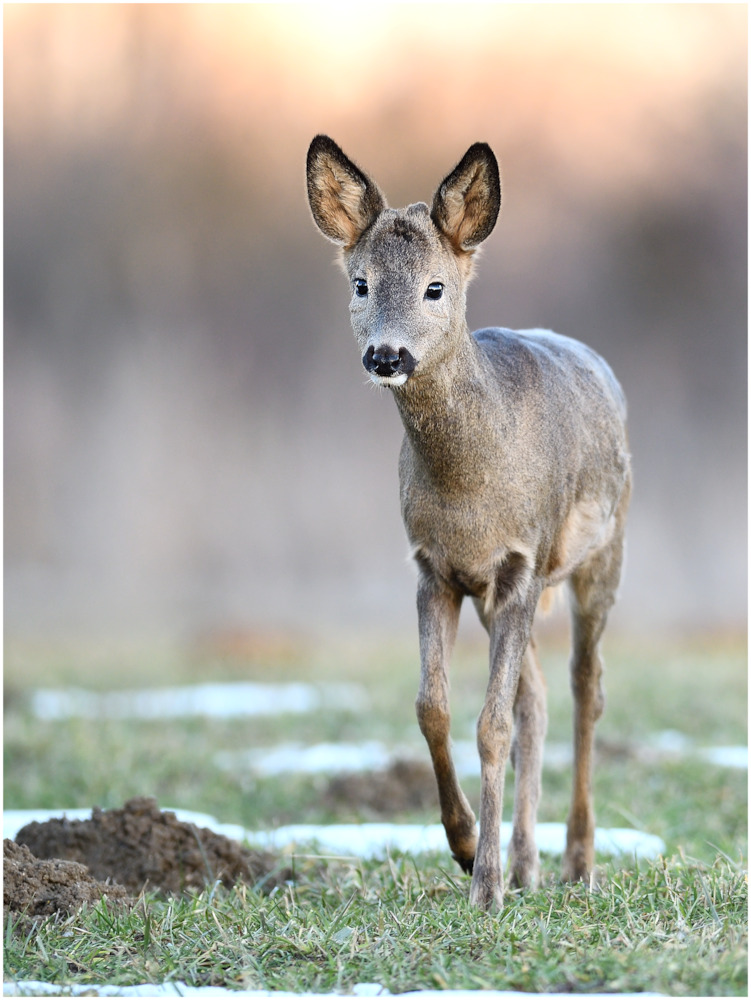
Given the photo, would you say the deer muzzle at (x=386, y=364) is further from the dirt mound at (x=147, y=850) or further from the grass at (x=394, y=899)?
the dirt mound at (x=147, y=850)

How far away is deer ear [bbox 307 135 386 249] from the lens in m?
4.73

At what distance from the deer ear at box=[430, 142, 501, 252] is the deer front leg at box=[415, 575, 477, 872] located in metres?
1.20

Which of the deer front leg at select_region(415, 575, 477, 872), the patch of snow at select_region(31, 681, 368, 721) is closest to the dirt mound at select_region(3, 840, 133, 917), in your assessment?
the deer front leg at select_region(415, 575, 477, 872)

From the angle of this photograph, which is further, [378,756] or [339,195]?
[378,756]

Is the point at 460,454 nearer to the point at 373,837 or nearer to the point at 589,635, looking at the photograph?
the point at 589,635

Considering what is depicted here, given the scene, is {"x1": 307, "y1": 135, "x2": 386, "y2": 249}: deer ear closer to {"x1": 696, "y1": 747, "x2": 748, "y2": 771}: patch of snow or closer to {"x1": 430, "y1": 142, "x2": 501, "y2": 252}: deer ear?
{"x1": 430, "y1": 142, "x2": 501, "y2": 252}: deer ear

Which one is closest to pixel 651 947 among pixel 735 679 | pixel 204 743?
pixel 204 743

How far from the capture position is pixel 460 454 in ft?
15.1

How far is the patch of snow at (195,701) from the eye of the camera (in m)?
10.4

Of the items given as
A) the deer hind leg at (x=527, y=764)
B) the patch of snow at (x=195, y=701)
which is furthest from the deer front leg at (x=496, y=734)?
the patch of snow at (x=195, y=701)

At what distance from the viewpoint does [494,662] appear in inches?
183

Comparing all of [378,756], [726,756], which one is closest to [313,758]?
[378,756]

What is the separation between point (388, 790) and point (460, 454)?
3.18m

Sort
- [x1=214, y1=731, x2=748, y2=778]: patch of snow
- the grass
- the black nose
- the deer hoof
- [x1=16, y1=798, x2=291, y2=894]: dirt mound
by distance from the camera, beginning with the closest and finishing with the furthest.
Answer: the grass
the black nose
the deer hoof
[x1=16, y1=798, x2=291, y2=894]: dirt mound
[x1=214, y1=731, x2=748, y2=778]: patch of snow
